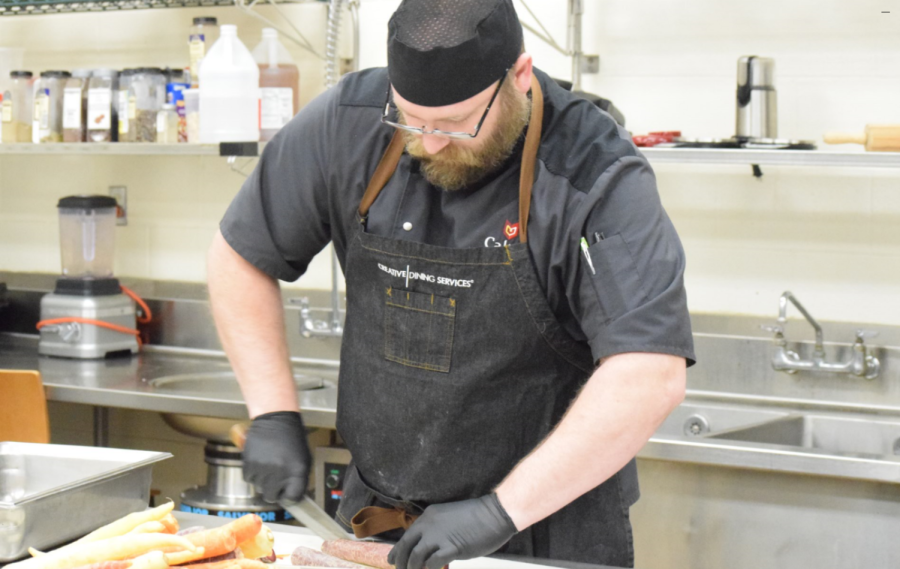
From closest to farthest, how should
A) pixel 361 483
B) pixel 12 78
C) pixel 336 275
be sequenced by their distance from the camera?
pixel 361 483
pixel 336 275
pixel 12 78

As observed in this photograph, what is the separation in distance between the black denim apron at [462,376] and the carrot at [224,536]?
0.28m

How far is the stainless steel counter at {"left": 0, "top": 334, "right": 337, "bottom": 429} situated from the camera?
7.55 feet

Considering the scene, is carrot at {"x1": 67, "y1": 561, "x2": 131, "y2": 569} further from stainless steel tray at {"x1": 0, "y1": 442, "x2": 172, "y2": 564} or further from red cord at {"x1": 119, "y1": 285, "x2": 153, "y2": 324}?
red cord at {"x1": 119, "y1": 285, "x2": 153, "y2": 324}

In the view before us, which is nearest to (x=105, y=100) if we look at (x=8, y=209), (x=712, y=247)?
(x=8, y=209)

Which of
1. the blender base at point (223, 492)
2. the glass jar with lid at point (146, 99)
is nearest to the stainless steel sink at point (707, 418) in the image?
the blender base at point (223, 492)

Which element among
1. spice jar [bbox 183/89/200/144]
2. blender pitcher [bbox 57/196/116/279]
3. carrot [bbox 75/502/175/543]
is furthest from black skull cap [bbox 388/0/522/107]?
blender pitcher [bbox 57/196/116/279]

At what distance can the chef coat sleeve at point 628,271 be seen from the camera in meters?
1.29

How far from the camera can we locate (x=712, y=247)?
2477 mm

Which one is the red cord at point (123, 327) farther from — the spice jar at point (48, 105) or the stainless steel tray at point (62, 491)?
the stainless steel tray at point (62, 491)

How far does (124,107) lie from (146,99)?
0.06 m

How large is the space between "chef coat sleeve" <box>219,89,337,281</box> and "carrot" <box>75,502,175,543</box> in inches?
17.2

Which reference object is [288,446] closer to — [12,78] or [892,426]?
[892,426]

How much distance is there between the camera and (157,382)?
257 centimetres

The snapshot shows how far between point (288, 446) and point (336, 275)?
3.93 ft
